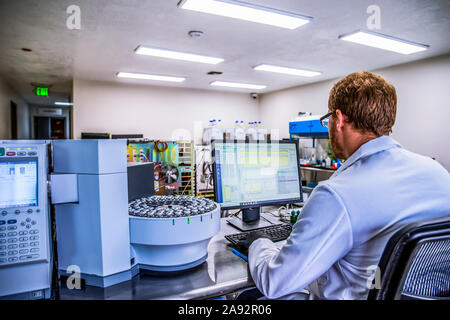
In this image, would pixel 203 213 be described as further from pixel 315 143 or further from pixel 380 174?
pixel 315 143

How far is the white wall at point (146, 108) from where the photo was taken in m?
5.48

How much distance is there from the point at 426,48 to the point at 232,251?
3.86 metres

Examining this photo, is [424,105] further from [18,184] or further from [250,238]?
[18,184]

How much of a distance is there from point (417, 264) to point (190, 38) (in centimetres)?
314

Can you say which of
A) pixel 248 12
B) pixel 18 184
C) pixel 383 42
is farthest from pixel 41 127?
pixel 18 184

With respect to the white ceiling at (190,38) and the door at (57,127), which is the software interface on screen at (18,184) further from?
the door at (57,127)

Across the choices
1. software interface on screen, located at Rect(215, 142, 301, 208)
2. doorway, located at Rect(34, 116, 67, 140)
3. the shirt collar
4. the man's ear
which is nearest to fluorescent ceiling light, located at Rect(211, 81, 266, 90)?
software interface on screen, located at Rect(215, 142, 301, 208)

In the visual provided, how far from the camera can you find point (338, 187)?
750 mm

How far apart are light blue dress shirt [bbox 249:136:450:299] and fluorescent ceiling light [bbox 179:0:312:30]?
2.07 meters

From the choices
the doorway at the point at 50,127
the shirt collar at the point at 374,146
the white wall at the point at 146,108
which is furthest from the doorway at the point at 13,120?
the shirt collar at the point at 374,146

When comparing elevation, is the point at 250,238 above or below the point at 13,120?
below

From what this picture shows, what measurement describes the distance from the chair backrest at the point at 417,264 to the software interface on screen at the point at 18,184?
90 cm

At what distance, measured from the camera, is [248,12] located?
254cm
